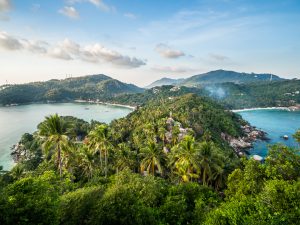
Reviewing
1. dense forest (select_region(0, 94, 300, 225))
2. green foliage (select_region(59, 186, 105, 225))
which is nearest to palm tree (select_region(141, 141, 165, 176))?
dense forest (select_region(0, 94, 300, 225))

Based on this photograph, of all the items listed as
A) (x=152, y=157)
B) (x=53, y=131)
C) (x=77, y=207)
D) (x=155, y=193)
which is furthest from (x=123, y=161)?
(x=77, y=207)

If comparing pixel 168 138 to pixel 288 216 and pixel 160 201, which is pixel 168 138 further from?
pixel 288 216

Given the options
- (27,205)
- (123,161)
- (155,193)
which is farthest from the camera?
(123,161)

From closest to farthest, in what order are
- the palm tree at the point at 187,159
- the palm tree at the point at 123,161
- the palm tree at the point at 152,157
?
the palm tree at the point at 187,159
the palm tree at the point at 152,157
the palm tree at the point at 123,161

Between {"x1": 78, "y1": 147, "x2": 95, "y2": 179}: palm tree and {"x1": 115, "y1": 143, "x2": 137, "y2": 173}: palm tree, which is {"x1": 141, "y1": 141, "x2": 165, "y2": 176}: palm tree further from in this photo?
{"x1": 78, "y1": 147, "x2": 95, "y2": 179}: palm tree

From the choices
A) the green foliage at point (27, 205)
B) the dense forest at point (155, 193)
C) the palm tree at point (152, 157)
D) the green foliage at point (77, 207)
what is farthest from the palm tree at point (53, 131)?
the green foliage at point (27, 205)

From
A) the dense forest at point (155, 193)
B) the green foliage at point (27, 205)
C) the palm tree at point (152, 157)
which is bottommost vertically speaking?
the palm tree at point (152, 157)

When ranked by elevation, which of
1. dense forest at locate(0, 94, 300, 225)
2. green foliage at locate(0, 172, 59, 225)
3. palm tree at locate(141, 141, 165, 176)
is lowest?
palm tree at locate(141, 141, 165, 176)

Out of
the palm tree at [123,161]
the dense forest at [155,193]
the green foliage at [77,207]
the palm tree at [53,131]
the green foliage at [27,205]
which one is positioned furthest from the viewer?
the palm tree at [123,161]

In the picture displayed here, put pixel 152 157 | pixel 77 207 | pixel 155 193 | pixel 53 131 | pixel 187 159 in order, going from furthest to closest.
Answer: pixel 152 157, pixel 187 159, pixel 53 131, pixel 155 193, pixel 77 207

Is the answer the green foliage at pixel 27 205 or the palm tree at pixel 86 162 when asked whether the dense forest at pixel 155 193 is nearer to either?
the green foliage at pixel 27 205

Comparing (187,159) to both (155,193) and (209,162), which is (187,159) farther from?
(155,193)

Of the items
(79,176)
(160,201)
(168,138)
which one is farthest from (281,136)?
(160,201)
